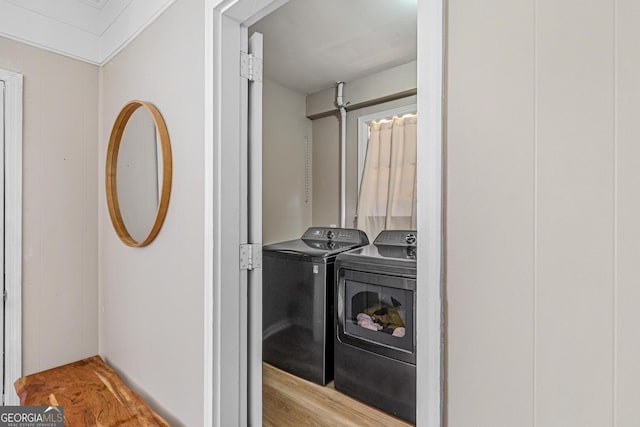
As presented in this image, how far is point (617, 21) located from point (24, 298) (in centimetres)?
241

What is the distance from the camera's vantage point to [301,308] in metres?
2.23

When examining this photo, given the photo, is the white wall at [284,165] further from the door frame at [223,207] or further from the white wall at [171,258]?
the door frame at [223,207]

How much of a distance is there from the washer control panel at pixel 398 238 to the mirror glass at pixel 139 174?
1576 mm

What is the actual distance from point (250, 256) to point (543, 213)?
0.98 meters

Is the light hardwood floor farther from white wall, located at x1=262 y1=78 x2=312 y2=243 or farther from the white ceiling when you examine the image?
the white ceiling

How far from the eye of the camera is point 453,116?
2.09 feet

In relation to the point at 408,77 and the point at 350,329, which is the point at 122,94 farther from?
the point at 408,77

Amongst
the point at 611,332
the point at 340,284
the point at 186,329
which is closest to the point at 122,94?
the point at 186,329

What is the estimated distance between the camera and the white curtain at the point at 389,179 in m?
2.76

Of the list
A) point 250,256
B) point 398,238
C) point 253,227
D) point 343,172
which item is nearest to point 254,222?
point 253,227

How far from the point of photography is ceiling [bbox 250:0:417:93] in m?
1.91

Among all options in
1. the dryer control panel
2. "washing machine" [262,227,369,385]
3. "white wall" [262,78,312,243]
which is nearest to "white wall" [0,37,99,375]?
"washing machine" [262,227,369,385]

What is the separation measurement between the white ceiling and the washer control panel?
1.90 metres

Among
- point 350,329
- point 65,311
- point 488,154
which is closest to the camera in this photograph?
point 488,154
